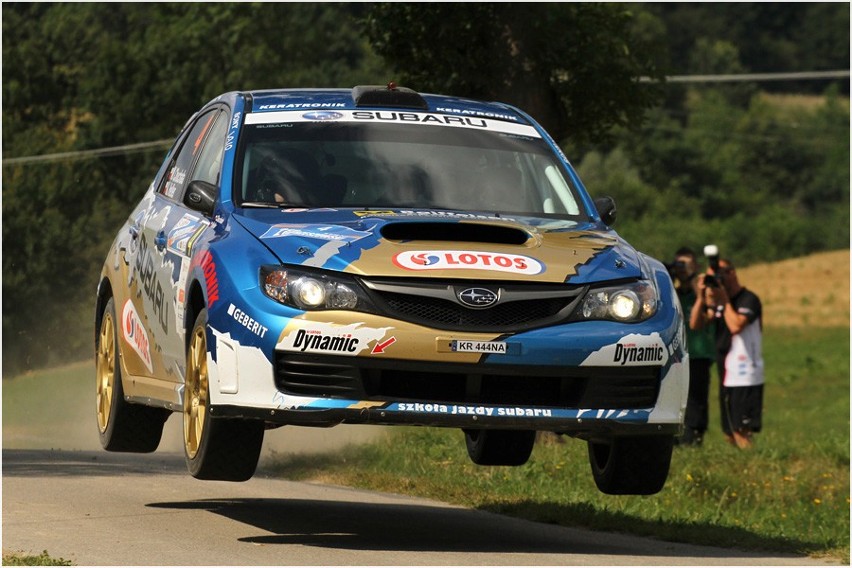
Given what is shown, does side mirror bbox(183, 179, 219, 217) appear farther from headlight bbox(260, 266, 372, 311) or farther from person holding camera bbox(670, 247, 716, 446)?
person holding camera bbox(670, 247, 716, 446)

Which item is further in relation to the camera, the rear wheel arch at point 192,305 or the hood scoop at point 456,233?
the rear wheel arch at point 192,305

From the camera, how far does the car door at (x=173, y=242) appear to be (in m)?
8.47

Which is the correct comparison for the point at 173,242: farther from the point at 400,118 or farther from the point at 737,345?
the point at 737,345

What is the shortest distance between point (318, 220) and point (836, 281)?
53285 millimetres

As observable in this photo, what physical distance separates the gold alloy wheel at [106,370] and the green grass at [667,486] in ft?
7.63

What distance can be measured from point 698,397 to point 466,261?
8.60 meters

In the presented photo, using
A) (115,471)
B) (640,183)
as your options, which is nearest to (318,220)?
(115,471)

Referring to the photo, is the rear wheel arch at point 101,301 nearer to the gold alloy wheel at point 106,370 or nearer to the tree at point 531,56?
the gold alloy wheel at point 106,370

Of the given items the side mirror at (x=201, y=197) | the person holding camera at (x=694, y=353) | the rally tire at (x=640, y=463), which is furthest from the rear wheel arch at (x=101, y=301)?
the person holding camera at (x=694, y=353)

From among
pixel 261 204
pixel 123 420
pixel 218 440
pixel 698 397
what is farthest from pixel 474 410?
pixel 698 397

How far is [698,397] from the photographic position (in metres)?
15.9

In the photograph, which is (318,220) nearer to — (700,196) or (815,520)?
(815,520)

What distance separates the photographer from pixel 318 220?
8.02 metres

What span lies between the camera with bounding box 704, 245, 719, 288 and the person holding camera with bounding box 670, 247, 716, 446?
0.16 metres
